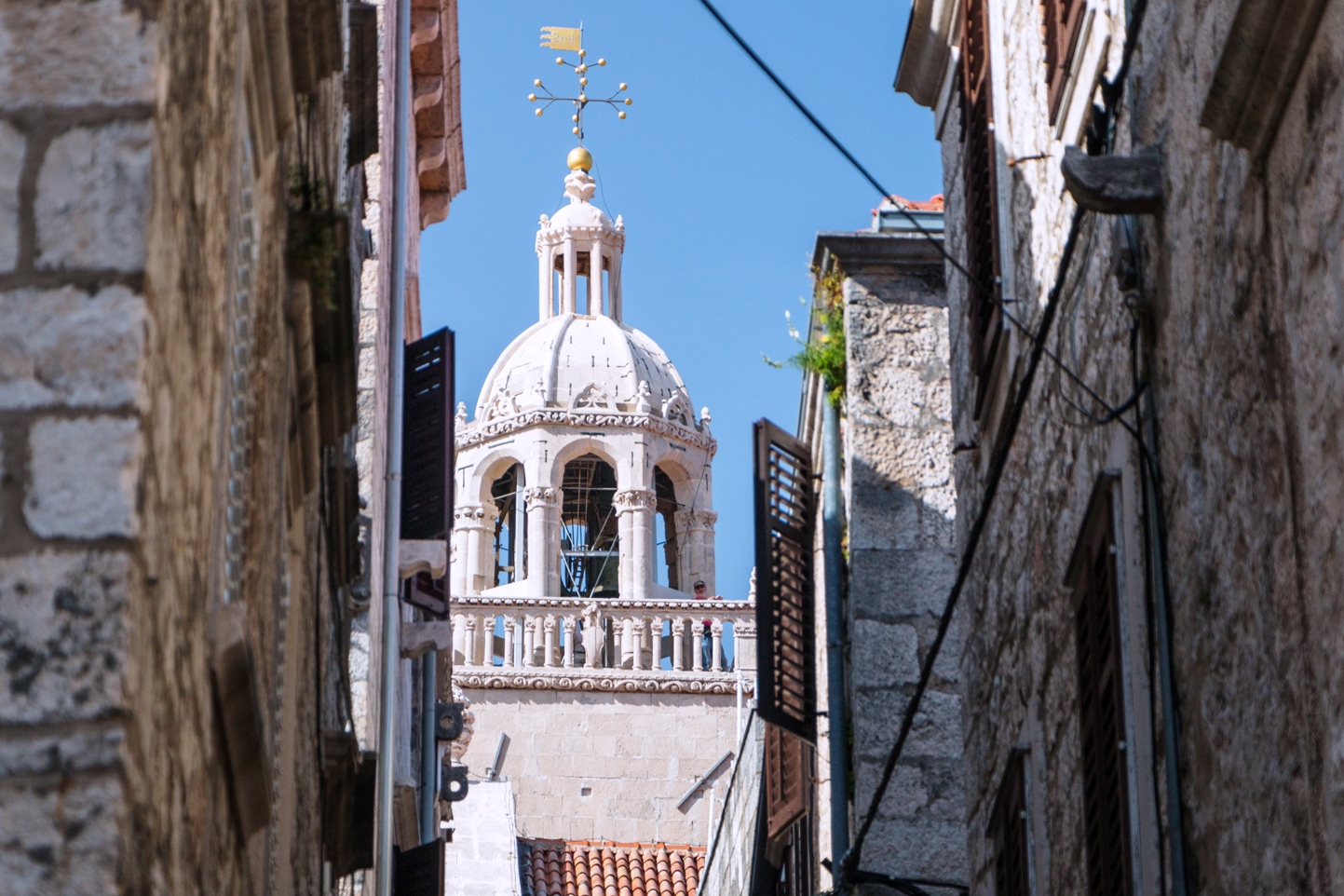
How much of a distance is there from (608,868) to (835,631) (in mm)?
19085

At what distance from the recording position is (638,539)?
35406mm

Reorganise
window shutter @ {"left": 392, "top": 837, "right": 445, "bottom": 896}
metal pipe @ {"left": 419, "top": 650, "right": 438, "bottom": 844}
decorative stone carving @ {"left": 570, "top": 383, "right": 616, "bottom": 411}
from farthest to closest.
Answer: decorative stone carving @ {"left": 570, "top": 383, "right": 616, "bottom": 411}, metal pipe @ {"left": 419, "top": 650, "right": 438, "bottom": 844}, window shutter @ {"left": 392, "top": 837, "right": 445, "bottom": 896}

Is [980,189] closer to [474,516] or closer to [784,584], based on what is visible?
[784,584]

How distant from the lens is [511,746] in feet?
111

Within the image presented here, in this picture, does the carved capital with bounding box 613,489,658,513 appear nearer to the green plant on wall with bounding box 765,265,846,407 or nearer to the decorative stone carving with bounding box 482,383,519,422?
the decorative stone carving with bounding box 482,383,519,422

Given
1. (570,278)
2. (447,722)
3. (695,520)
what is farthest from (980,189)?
(570,278)

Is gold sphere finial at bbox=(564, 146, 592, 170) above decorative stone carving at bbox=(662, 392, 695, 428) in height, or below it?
above

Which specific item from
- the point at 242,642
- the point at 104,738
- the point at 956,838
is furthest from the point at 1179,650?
the point at 956,838

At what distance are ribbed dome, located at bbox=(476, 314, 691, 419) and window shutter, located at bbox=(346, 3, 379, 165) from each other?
1096 inches

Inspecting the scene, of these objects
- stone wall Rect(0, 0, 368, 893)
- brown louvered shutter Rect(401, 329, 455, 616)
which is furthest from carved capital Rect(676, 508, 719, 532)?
stone wall Rect(0, 0, 368, 893)

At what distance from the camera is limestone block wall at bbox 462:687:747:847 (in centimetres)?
3353

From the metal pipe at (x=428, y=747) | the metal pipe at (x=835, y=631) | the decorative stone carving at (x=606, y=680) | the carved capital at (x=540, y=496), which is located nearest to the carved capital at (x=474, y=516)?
the carved capital at (x=540, y=496)

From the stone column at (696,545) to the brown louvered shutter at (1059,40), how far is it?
29280 millimetres

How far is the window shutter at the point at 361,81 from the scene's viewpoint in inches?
322
